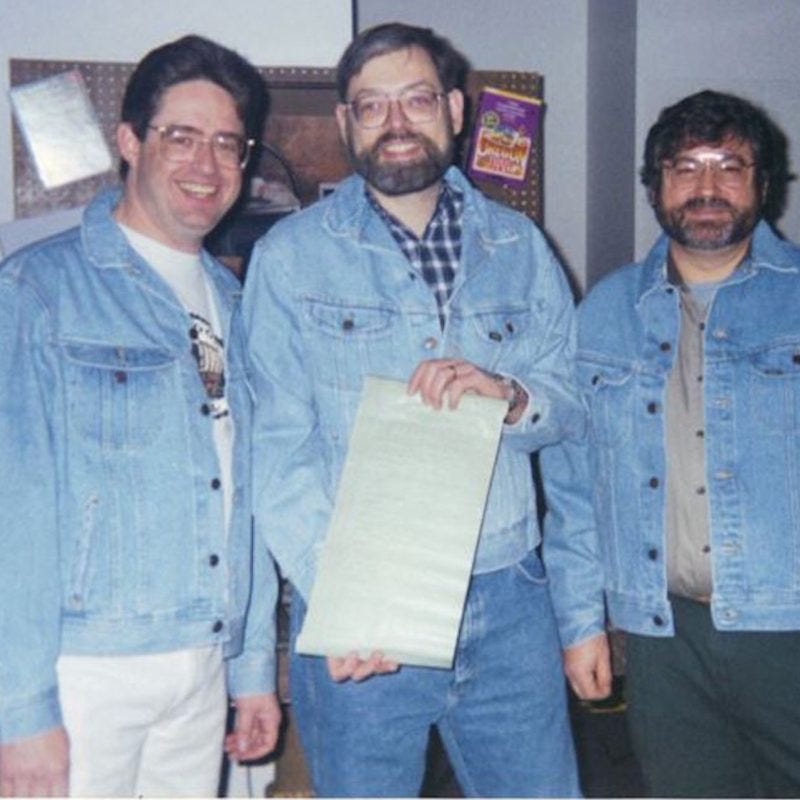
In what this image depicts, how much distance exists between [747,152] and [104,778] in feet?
4.83

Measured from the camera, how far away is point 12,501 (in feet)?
4.04

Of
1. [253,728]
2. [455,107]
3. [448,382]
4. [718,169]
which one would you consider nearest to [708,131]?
[718,169]

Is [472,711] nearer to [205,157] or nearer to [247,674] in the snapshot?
[247,674]

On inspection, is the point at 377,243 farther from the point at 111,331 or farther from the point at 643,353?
the point at 643,353

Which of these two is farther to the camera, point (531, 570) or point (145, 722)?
point (531, 570)

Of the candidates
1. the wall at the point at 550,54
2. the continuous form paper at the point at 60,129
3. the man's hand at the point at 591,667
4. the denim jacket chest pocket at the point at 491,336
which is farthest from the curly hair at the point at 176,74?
the wall at the point at 550,54

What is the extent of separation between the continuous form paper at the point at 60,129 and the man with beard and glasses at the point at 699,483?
122cm

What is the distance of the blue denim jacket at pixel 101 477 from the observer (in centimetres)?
124

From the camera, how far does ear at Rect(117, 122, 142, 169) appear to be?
58.9 inches

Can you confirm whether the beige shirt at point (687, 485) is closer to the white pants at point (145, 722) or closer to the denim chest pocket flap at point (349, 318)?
the denim chest pocket flap at point (349, 318)

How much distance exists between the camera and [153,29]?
205cm

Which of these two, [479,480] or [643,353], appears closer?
[479,480]

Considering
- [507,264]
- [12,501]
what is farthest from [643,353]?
[12,501]

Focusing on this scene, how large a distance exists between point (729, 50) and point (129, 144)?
2044 millimetres
